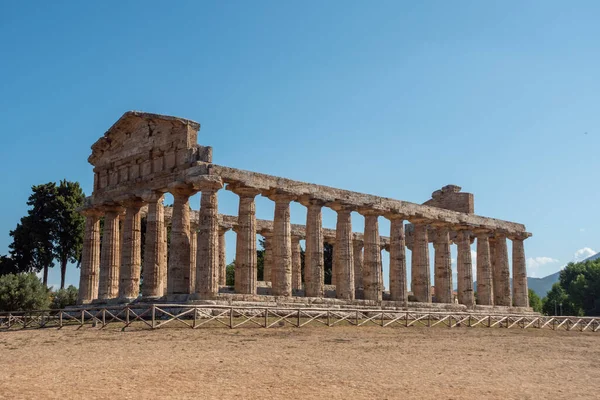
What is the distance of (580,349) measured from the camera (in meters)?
29.7

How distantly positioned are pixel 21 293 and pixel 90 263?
12142mm

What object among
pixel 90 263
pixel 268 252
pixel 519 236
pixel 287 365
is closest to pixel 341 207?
pixel 268 252

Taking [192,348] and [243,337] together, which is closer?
[192,348]

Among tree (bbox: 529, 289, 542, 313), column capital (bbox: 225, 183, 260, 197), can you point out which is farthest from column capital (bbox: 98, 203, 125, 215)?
tree (bbox: 529, 289, 542, 313)

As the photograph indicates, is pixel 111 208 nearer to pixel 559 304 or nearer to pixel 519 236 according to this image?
pixel 519 236

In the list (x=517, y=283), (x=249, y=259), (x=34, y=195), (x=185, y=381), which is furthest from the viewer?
(x=34, y=195)

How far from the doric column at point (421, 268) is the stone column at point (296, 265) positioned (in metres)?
9.28

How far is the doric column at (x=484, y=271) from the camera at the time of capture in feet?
178

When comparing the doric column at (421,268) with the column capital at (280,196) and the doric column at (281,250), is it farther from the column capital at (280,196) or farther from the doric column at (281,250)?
the column capital at (280,196)

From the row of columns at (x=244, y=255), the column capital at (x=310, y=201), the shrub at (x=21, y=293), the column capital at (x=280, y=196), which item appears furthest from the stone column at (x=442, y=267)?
the shrub at (x=21, y=293)

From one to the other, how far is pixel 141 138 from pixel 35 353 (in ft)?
70.4

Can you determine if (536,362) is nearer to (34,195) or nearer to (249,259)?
(249,259)

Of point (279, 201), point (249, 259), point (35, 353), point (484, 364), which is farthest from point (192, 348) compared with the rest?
point (279, 201)

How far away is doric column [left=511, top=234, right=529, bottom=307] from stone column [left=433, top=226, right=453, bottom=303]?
938cm
